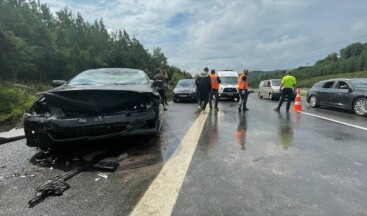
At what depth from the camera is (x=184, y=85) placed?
18.5 m

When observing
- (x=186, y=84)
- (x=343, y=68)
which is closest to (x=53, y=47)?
(x=186, y=84)

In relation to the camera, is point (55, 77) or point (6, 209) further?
point (55, 77)

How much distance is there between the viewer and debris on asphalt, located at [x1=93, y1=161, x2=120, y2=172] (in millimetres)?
3831

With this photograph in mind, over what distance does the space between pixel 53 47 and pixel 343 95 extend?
50.8m

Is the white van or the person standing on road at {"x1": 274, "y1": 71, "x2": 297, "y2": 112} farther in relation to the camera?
the white van

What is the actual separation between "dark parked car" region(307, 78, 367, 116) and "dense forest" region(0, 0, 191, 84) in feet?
65.4

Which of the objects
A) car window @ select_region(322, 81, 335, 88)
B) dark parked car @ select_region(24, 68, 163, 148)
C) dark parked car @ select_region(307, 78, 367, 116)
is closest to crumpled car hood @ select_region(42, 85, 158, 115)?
dark parked car @ select_region(24, 68, 163, 148)

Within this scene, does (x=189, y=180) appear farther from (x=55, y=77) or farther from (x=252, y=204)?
(x=55, y=77)

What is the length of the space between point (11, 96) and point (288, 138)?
9.27 m

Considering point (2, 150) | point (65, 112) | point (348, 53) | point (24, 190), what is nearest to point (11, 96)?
point (2, 150)

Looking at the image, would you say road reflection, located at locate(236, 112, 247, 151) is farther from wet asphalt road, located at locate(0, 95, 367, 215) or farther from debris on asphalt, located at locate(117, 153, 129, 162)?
debris on asphalt, located at locate(117, 153, 129, 162)

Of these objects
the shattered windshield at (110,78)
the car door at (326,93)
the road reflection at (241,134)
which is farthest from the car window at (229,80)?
the shattered windshield at (110,78)

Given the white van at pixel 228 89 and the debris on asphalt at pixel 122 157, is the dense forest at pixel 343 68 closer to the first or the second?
the white van at pixel 228 89

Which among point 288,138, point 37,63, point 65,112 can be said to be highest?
point 37,63
